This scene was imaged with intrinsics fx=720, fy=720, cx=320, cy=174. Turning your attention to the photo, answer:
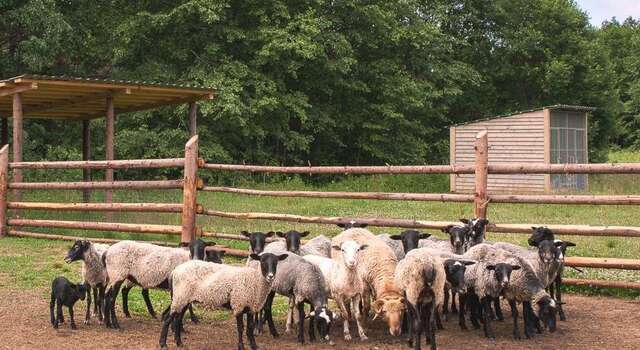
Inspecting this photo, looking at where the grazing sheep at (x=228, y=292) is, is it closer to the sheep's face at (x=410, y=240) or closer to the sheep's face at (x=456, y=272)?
the sheep's face at (x=456, y=272)

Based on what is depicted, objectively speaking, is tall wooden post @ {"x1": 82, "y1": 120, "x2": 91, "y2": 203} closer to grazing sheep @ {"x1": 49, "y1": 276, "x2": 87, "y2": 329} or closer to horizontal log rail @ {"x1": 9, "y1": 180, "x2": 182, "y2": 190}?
horizontal log rail @ {"x1": 9, "y1": 180, "x2": 182, "y2": 190}

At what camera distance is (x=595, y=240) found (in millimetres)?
14273

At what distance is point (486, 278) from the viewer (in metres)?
7.68

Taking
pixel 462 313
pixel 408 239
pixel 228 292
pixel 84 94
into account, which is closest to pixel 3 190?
pixel 84 94

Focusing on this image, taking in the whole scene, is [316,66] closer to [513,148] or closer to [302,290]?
[513,148]

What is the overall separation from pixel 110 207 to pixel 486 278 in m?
8.88

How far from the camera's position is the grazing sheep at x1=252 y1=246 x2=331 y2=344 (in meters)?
7.40

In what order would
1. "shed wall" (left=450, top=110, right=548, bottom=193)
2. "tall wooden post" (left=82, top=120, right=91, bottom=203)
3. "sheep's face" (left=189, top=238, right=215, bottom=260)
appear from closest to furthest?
"sheep's face" (left=189, top=238, right=215, bottom=260)
"tall wooden post" (left=82, top=120, right=91, bottom=203)
"shed wall" (left=450, top=110, right=548, bottom=193)

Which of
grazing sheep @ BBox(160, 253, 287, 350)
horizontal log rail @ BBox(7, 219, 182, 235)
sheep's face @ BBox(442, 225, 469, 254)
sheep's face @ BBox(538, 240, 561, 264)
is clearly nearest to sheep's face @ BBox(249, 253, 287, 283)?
grazing sheep @ BBox(160, 253, 287, 350)

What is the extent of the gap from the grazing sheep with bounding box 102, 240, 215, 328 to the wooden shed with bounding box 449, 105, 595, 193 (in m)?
19.7

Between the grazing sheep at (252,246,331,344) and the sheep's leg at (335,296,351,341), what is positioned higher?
the grazing sheep at (252,246,331,344)

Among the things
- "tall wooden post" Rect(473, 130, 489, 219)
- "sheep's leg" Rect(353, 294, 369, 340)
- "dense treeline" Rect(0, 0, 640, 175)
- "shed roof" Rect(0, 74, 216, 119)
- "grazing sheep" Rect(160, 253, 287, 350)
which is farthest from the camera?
"dense treeline" Rect(0, 0, 640, 175)

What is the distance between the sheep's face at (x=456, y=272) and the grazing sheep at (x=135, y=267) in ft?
9.65

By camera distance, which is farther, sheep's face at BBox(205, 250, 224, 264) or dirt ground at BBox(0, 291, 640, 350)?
sheep's face at BBox(205, 250, 224, 264)
